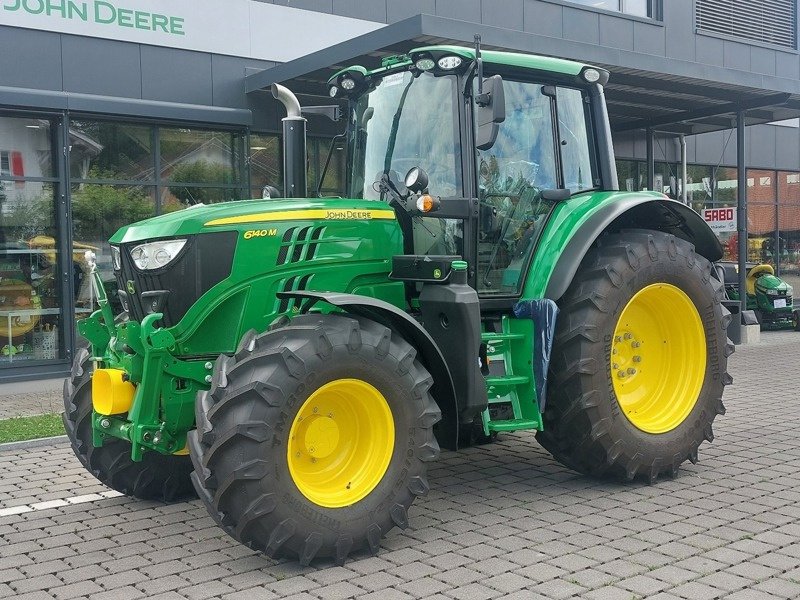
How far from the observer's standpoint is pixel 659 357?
6.54 m

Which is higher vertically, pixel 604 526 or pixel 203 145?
pixel 203 145

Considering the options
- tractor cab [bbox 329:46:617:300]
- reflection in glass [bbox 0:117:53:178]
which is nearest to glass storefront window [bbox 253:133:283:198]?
reflection in glass [bbox 0:117:53:178]

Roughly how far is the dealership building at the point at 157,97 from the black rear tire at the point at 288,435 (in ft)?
18.0

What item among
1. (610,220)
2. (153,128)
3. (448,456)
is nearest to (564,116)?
(610,220)

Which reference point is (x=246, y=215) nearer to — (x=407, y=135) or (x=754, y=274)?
(x=407, y=135)

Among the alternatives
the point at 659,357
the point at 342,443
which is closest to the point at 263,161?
the point at 659,357

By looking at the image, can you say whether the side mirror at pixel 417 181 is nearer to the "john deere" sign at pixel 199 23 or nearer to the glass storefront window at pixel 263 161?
the "john deere" sign at pixel 199 23

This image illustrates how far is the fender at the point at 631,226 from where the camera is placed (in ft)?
18.8

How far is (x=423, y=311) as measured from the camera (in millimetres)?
5520

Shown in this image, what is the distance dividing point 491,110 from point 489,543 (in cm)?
238

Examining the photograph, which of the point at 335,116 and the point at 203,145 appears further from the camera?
the point at 203,145

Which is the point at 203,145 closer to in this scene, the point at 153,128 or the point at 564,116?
the point at 153,128

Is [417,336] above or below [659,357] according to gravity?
above

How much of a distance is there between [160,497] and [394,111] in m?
2.85
